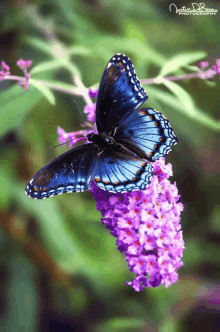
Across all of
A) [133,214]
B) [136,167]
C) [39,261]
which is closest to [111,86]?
[136,167]

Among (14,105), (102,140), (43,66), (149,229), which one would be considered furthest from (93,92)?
(149,229)

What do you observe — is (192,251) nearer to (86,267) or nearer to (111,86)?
(86,267)

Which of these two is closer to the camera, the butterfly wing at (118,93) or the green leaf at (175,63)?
the butterfly wing at (118,93)

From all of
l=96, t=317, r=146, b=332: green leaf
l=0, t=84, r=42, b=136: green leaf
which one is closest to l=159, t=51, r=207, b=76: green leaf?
l=0, t=84, r=42, b=136: green leaf

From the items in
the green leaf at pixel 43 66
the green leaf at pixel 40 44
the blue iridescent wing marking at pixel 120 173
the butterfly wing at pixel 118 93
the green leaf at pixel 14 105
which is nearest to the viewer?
the blue iridescent wing marking at pixel 120 173

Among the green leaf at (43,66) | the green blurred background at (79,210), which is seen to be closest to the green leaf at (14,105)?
the green blurred background at (79,210)

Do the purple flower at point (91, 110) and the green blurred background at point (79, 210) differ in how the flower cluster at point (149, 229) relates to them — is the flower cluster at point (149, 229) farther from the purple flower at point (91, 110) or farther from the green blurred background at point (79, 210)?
the green blurred background at point (79, 210)
